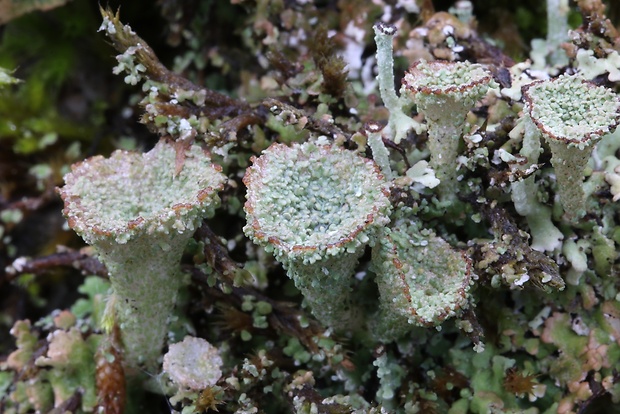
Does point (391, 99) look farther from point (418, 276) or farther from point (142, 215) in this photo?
point (142, 215)

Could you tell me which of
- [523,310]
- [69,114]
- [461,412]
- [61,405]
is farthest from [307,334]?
[69,114]

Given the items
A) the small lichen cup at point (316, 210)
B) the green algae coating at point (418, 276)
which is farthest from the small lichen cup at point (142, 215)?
the green algae coating at point (418, 276)

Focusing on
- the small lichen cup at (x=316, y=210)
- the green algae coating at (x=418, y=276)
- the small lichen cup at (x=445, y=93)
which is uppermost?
the small lichen cup at (x=445, y=93)

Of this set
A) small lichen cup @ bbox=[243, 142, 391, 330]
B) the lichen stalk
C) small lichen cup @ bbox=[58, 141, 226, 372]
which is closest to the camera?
small lichen cup @ bbox=[243, 142, 391, 330]

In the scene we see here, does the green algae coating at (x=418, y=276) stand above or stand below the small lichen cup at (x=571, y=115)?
below

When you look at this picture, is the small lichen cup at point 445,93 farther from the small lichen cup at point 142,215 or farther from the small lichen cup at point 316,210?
the small lichen cup at point 142,215

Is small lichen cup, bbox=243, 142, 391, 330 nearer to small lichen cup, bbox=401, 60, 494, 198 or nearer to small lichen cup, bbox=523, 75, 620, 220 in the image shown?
small lichen cup, bbox=401, 60, 494, 198

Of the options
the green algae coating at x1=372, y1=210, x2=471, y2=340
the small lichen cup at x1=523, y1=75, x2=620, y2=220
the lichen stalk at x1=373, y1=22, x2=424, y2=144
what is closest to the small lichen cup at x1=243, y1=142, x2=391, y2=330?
the green algae coating at x1=372, y1=210, x2=471, y2=340

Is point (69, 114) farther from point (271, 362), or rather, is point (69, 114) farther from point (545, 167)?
point (545, 167)
